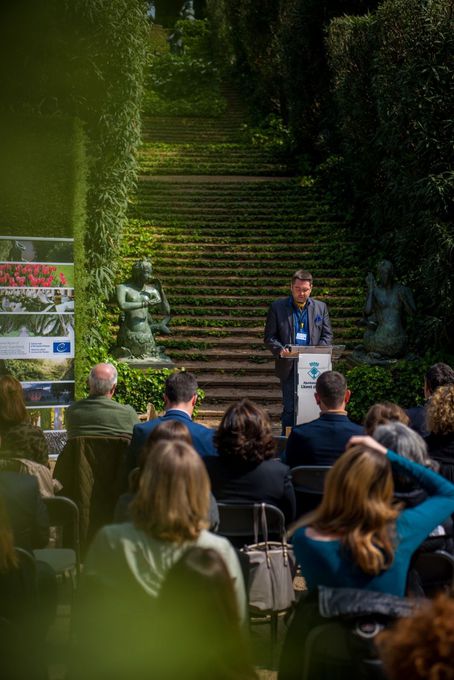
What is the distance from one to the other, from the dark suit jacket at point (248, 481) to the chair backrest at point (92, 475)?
3.85 feet

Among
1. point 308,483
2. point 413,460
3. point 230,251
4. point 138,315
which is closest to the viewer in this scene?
point 413,460

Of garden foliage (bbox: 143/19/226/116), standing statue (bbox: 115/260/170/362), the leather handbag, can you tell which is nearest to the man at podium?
standing statue (bbox: 115/260/170/362)

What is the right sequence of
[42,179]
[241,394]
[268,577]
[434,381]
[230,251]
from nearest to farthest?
[268,577]
[434,381]
[42,179]
[241,394]
[230,251]

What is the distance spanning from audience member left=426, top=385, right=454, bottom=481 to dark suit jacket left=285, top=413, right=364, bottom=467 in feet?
1.35

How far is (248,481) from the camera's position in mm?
4641

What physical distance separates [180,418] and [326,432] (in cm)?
86

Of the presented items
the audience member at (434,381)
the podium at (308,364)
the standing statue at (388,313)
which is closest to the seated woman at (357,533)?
the audience member at (434,381)

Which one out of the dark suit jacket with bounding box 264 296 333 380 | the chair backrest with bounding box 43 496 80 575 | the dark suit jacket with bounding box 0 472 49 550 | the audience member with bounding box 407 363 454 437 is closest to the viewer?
the dark suit jacket with bounding box 0 472 49 550

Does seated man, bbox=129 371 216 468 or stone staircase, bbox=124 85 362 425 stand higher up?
stone staircase, bbox=124 85 362 425

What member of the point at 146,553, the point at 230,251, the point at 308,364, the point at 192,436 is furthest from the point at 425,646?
the point at 230,251

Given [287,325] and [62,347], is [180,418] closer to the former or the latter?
[287,325]

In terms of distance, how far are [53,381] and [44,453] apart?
3492 mm

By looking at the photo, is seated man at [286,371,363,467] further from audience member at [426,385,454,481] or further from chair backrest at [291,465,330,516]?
audience member at [426,385,454,481]

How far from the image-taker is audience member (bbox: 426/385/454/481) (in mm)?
5148
